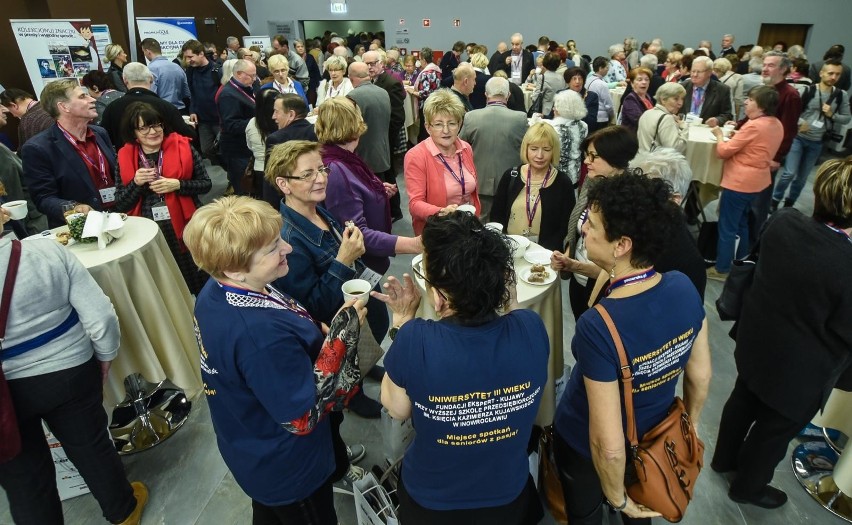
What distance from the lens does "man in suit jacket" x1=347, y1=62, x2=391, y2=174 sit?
4.46 metres

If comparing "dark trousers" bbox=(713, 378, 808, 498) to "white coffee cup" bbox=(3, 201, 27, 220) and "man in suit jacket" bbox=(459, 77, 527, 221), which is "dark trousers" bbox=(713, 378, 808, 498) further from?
"white coffee cup" bbox=(3, 201, 27, 220)

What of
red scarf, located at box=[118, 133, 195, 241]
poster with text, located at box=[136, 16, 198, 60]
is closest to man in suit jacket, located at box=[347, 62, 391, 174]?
red scarf, located at box=[118, 133, 195, 241]

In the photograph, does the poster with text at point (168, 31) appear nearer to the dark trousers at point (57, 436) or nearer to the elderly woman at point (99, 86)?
the elderly woman at point (99, 86)

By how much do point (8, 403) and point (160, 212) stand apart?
1577mm

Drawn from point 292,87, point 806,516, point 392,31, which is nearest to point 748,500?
point 806,516

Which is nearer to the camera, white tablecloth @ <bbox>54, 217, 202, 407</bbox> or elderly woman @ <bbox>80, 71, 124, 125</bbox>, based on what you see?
white tablecloth @ <bbox>54, 217, 202, 407</bbox>

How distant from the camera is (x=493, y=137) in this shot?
3709 millimetres

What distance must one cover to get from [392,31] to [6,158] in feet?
35.9

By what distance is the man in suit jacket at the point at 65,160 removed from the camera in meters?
2.75

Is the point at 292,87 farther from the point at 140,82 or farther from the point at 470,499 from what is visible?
the point at 470,499

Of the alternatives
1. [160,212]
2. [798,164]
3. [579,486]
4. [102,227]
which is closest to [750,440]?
[579,486]

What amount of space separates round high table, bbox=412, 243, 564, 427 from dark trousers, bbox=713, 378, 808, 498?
2.42 ft

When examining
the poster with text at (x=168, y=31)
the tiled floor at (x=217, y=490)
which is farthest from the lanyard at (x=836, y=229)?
the poster with text at (x=168, y=31)

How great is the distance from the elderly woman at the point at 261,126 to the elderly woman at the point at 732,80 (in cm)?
501
